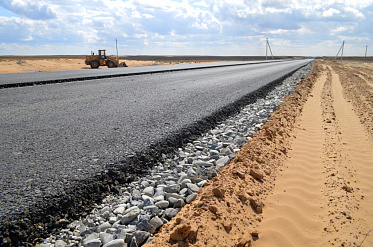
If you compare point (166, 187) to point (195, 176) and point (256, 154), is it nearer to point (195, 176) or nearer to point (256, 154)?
point (195, 176)

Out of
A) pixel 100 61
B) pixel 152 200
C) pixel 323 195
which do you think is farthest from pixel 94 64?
pixel 323 195

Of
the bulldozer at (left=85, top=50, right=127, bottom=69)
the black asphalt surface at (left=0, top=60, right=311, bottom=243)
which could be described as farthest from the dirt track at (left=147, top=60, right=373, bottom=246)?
the bulldozer at (left=85, top=50, right=127, bottom=69)

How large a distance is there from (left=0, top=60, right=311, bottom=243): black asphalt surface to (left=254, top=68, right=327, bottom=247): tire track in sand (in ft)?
5.44

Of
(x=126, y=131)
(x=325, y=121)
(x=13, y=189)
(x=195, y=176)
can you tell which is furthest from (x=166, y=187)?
(x=325, y=121)

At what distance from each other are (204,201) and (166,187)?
0.53 meters

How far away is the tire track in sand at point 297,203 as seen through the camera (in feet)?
8.17

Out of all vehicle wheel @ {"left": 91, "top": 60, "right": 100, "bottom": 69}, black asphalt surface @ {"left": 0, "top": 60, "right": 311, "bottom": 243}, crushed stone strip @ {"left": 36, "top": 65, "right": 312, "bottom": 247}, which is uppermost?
vehicle wheel @ {"left": 91, "top": 60, "right": 100, "bottom": 69}

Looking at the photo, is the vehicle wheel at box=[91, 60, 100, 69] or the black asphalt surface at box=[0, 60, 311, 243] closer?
the black asphalt surface at box=[0, 60, 311, 243]

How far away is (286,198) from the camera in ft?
10.2

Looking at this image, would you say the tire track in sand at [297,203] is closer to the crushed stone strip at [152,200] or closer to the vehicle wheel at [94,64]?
the crushed stone strip at [152,200]

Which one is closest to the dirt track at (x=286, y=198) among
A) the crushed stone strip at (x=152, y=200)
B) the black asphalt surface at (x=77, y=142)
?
the crushed stone strip at (x=152, y=200)

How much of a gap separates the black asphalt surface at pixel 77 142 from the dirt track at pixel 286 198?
41.2 inches

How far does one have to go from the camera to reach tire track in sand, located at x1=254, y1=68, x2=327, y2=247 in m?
2.49

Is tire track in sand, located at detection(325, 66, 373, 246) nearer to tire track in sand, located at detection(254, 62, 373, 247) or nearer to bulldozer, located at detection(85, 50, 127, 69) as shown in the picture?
tire track in sand, located at detection(254, 62, 373, 247)
